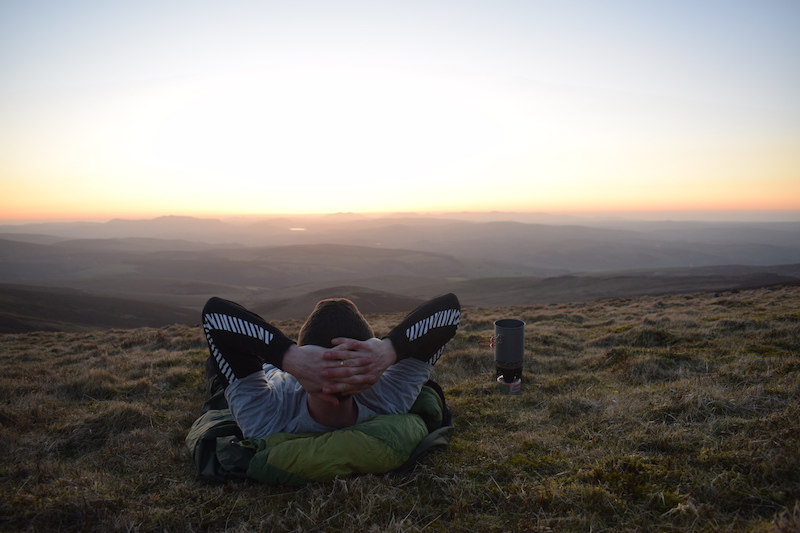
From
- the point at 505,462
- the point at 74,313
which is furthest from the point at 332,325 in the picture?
the point at 74,313

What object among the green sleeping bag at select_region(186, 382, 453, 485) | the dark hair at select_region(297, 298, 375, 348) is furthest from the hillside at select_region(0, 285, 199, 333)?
the dark hair at select_region(297, 298, 375, 348)

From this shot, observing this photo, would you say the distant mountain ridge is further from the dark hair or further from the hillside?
the dark hair

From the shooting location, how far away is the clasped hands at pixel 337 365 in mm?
2924

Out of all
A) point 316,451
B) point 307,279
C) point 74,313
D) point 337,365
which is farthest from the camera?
point 307,279

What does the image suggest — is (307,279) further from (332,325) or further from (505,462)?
(505,462)

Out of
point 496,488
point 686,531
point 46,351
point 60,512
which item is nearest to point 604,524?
point 686,531

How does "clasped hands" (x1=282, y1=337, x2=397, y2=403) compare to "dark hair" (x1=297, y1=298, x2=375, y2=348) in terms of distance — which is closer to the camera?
"clasped hands" (x1=282, y1=337, x2=397, y2=403)

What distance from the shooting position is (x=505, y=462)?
3396mm

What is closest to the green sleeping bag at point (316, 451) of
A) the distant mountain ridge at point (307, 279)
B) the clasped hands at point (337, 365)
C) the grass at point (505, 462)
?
the grass at point (505, 462)

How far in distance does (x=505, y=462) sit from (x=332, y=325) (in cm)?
201

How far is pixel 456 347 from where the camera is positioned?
888cm

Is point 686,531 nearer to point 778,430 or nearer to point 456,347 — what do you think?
point 778,430

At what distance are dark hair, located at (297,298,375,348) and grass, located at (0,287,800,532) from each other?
1170 millimetres

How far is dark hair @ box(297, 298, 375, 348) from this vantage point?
3.20 meters
